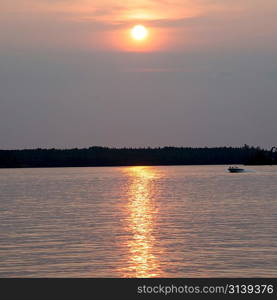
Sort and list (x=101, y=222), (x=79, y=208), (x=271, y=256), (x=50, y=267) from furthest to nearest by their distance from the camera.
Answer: (x=79, y=208) < (x=101, y=222) < (x=271, y=256) < (x=50, y=267)

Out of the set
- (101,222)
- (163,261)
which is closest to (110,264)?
(163,261)

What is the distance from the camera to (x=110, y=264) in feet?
135

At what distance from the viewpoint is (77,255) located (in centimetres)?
4394

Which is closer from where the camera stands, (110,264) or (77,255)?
(110,264)

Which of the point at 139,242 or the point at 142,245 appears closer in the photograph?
the point at 142,245
